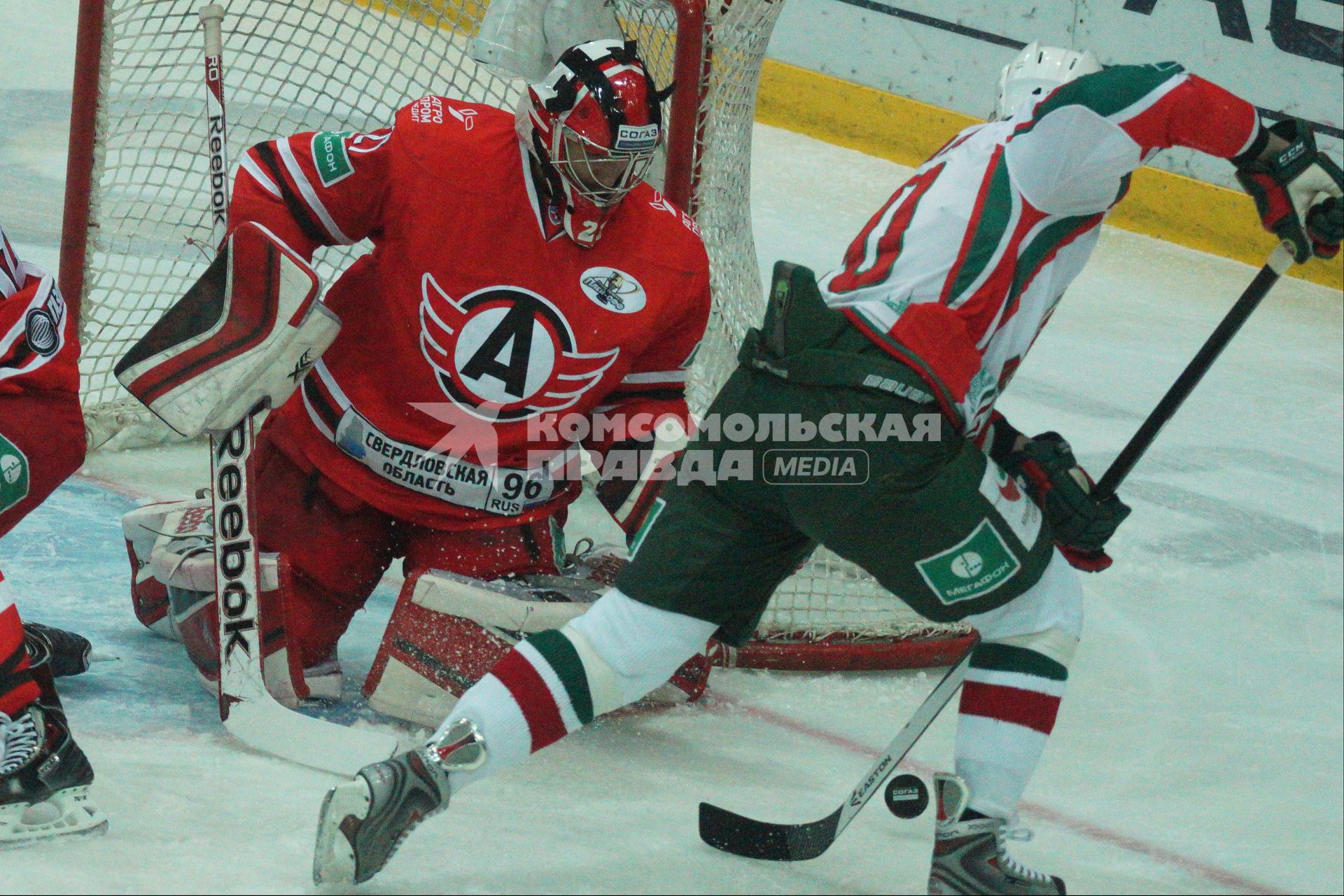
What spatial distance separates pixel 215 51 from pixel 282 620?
831mm

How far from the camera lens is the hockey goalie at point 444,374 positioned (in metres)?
2.21

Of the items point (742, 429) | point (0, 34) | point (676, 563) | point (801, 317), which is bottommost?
point (0, 34)

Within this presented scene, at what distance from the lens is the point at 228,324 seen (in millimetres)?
2119


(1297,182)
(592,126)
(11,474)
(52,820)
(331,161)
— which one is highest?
(1297,182)

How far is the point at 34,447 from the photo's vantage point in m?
1.96

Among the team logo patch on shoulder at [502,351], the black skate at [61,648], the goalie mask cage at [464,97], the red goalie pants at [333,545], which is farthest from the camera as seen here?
the goalie mask cage at [464,97]

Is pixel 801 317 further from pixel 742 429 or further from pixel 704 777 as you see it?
pixel 704 777

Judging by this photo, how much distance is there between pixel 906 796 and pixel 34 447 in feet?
3.81

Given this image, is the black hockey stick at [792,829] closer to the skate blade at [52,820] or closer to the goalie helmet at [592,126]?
the skate blade at [52,820]

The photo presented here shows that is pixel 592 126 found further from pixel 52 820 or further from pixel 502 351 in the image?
pixel 52 820

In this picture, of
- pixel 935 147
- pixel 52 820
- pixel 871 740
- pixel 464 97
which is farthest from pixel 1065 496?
pixel 935 147

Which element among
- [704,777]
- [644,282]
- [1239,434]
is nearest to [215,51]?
[644,282]

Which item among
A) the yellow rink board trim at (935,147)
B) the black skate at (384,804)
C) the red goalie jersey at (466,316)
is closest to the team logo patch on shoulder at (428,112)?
the red goalie jersey at (466,316)

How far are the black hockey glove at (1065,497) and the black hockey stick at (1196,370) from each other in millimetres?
69
